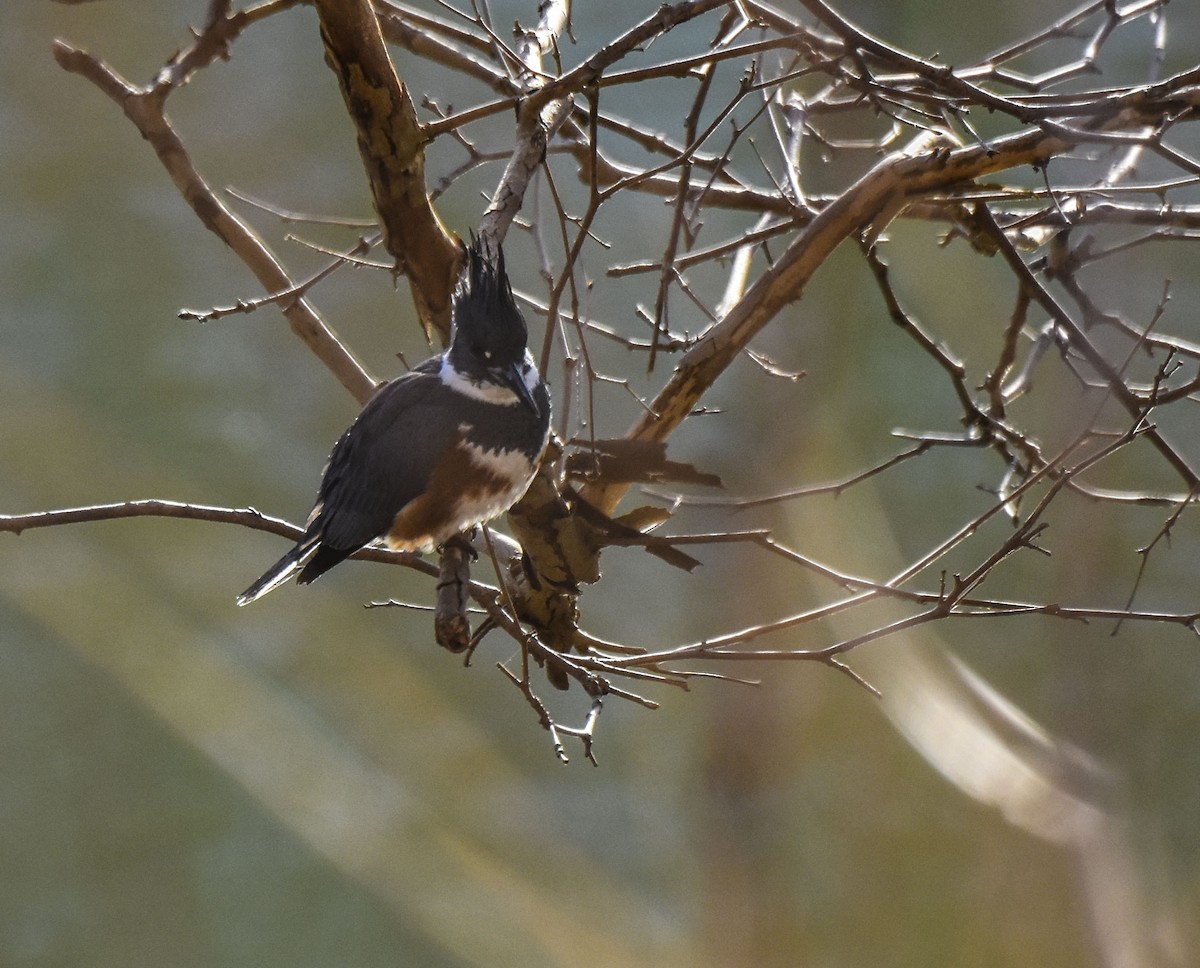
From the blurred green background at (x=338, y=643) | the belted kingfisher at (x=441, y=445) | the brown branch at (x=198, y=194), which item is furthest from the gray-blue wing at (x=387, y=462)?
the blurred green background at (x=338, y=643)

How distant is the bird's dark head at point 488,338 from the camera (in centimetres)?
147

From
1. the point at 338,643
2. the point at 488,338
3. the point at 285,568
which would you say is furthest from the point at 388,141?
the point at 338,643

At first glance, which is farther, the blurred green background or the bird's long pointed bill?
the blurred green background

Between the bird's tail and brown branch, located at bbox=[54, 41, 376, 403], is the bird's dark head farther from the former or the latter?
the bird's tail

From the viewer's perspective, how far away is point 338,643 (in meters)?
3.36

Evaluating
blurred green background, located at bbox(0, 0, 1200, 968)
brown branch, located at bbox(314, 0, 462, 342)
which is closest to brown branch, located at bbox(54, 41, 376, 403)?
brown branch, located at bbox(314, 0, 462, 342)

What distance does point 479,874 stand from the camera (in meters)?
3.29

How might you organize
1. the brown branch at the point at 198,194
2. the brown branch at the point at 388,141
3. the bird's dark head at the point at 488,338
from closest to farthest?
the brown branch at the point at 388,141 → the brown branch at the point at 198,194 → the bird's dark head at the point at 488,338

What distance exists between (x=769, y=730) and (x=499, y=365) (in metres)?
1.72

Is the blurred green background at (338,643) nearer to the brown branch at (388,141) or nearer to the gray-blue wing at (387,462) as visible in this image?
the gray-blue wing at (387,462)

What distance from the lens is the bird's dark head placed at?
1.47 m

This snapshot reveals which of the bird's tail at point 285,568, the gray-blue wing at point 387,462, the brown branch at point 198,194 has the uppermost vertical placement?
the brown branch at point 198,194

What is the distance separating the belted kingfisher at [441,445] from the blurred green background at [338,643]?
1.43 meters

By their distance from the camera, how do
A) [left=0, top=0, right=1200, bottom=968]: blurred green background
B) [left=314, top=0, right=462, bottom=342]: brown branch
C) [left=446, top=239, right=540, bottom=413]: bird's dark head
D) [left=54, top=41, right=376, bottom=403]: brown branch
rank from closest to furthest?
1. [left=314, top=0, right=462, bottom=342]: brown branch
2. [left=54, top=41, right=376, bottom=403]: brown branch
3. [left=446, top=239, right=540, bottom=413]: bird's dark head
4. [left=0, top=0, right=1200, bottom=968]: blurred green background
